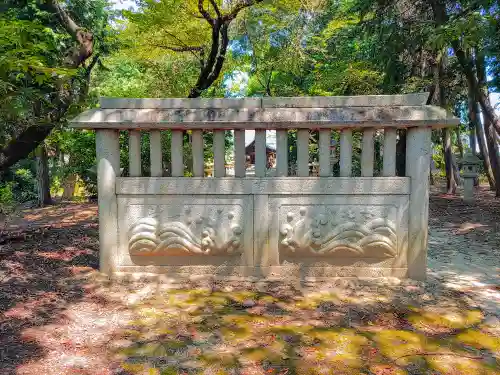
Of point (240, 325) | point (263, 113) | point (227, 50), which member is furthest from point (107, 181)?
point (227, 50)

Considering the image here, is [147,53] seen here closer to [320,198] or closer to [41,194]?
[41,194]

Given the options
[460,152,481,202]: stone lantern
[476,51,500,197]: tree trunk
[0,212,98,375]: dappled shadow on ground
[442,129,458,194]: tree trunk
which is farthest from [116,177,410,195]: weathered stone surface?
[442,129,458,194]: tree trunk

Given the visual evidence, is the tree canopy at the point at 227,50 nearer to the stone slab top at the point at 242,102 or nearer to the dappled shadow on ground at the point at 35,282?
the stone slab top at the point at 242,102

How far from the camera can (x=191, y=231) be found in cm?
366

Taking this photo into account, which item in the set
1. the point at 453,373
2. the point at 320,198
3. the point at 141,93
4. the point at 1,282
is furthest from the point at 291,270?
the point at 141,93

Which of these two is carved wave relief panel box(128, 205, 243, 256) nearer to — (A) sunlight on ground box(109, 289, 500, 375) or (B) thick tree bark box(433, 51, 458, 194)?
(A) sunlight on ground box(109, 289, 500, 375)

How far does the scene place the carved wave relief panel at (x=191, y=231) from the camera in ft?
11.9

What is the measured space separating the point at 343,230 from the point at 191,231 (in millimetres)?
1368

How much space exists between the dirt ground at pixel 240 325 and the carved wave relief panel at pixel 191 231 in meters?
0.34

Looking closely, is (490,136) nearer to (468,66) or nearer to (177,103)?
(468,66)

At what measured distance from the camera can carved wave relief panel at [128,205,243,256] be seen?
11.9 feet

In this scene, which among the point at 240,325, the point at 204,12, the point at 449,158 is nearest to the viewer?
the point at 240,325

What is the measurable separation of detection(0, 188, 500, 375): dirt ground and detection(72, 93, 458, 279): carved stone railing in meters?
0.26

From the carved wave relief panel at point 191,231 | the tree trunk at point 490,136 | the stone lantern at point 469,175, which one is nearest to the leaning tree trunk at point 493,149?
the tree trunk at point 490,136
